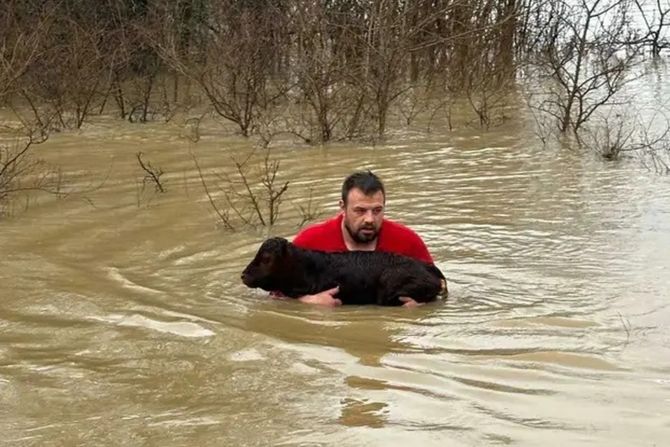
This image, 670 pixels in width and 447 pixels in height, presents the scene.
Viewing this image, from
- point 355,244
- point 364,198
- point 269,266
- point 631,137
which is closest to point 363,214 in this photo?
point 364,198

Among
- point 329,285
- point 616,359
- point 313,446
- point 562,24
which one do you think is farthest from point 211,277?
point 562,24

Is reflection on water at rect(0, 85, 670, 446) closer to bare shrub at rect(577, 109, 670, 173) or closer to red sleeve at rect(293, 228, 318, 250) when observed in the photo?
red sleeve at rect(293, 228, 318, 250)

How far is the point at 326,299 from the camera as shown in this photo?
8172mm

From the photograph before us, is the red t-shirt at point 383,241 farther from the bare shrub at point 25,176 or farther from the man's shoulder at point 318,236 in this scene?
the bare shrub at point 25,176

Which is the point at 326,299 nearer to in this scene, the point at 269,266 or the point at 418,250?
the point at 269,266

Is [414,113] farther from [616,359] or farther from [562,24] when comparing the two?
[616,359]

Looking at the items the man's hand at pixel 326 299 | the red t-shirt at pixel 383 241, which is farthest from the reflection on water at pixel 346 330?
the red t-shirt at pixel 383 241

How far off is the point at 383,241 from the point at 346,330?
123cm

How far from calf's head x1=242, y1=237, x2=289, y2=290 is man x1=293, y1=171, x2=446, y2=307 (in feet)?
0.91

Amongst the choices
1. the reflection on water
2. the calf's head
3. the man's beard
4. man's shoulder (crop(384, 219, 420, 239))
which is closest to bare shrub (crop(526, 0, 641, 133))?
the reflection on water

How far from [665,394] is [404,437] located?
1519 millimetres

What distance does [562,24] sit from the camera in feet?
89.7

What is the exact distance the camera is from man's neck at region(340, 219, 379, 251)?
845 centimetres

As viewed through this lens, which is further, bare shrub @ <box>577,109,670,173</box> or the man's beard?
bare shrub @ <box>577,109,670,173</box>
